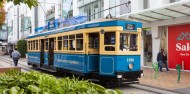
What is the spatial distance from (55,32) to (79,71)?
13.5ft

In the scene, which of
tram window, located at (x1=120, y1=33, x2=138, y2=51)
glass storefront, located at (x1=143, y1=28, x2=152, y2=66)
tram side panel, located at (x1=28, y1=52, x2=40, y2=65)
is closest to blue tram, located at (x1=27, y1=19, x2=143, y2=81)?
tram window, located at (x1=120, y1=33, x2=138, y2=51)

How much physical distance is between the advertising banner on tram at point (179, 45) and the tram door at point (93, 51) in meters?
8.19

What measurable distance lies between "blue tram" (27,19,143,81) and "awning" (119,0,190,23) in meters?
4.13

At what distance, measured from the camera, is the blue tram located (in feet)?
35.1

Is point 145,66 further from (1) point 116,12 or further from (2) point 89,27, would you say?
(2) point 89,27

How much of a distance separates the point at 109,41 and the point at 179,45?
8.89 metres

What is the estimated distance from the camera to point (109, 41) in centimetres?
1100

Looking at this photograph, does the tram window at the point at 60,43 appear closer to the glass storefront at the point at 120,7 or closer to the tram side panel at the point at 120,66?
the tram side panel at the point at 120,66

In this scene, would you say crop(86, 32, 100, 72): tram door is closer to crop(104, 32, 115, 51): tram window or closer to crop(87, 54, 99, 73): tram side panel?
crop(87, 54, 99, 73): tram side panel

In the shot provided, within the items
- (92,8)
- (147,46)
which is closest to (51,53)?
(147,46)

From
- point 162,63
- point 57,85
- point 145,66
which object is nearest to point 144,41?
point 145,66

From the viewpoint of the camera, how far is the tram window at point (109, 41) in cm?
1085

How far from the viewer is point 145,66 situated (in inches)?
858

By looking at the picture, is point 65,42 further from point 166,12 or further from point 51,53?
point 166,12
